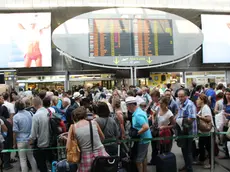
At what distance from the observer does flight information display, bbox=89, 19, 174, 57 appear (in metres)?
15.6

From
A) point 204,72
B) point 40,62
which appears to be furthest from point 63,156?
point 204,72

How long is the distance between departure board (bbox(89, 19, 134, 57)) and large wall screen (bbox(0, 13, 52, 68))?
140 inches

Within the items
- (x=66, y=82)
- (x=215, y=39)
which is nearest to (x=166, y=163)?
(x=66, y=82)

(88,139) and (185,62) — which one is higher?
(185,62)

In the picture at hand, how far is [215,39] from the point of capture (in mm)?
18766

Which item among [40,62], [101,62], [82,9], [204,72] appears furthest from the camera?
[204,72]

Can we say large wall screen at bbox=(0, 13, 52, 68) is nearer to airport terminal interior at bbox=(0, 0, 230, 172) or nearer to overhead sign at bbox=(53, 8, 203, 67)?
airport terminal interior at bbox=(0, 0, 230, 172)

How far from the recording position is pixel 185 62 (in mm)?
18656

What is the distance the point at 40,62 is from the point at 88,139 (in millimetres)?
14677

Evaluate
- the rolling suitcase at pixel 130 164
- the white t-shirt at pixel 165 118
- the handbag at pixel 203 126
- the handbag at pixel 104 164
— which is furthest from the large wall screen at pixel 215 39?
the handbag at pixel 104 164

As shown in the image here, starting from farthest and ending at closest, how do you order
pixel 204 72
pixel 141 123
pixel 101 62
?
pixel 204 72 < pixel 101 62 < pixel 141 123

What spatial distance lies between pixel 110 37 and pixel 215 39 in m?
8.52

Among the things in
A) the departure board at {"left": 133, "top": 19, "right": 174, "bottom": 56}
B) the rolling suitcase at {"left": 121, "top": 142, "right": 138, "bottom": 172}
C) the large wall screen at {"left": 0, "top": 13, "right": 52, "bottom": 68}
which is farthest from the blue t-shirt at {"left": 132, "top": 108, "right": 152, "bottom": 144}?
the large wall screen at {"left": 0, "top": 13, "right": 52, "bottom": 68}

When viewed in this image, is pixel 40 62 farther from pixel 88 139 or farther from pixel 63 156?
pixel 88 139
